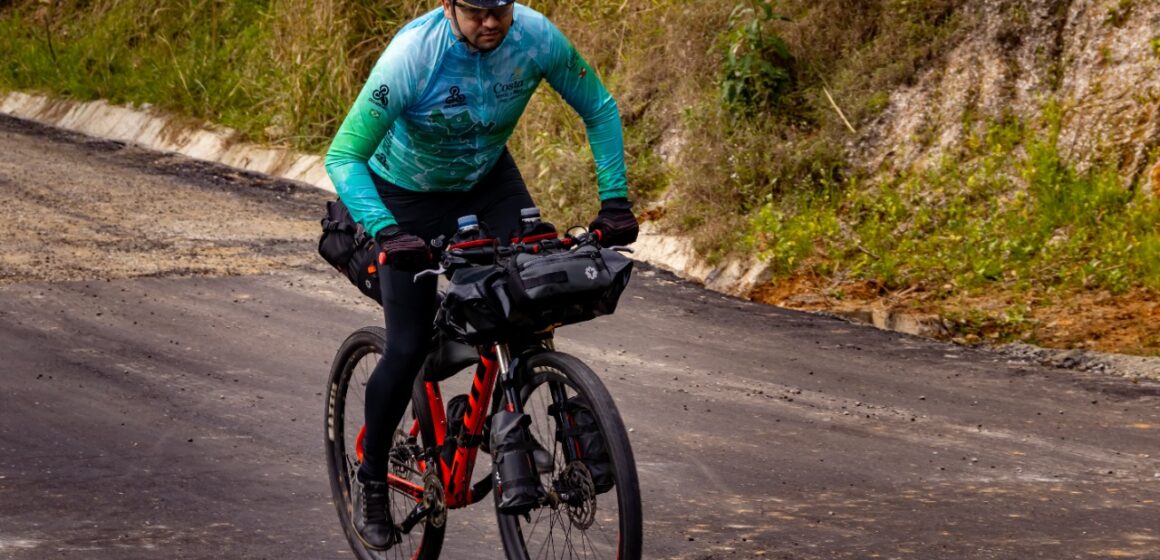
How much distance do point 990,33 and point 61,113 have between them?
1309 centimetres

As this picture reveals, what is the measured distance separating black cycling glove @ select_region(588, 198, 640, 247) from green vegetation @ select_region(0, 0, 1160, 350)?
587 centimetres

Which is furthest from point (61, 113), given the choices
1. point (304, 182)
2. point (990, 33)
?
point (990, 33)

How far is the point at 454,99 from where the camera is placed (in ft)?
17.2

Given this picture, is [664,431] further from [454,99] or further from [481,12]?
[481,12]

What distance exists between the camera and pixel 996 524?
6.39 m

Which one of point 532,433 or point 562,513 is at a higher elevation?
point 532,433

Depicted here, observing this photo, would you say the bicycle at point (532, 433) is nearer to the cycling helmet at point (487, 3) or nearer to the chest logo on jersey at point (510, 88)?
the chest logo on jersey at point (510, 88)

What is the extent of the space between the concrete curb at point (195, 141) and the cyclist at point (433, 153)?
278 inches

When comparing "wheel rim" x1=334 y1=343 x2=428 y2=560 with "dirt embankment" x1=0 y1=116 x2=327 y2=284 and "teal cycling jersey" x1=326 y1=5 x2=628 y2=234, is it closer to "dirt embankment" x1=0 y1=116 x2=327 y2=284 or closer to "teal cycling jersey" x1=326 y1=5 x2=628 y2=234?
"teal cycling jersey" x1=326 y1=5 x2=628 y2=234

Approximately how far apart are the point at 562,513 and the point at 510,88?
1410mm

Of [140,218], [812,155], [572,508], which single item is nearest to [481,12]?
[572,508]

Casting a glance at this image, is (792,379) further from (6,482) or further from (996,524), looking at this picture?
(6,482)

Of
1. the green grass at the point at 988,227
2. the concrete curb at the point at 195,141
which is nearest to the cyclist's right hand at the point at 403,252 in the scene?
the green grass at the point at 988,227

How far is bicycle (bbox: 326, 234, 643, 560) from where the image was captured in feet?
15.3
